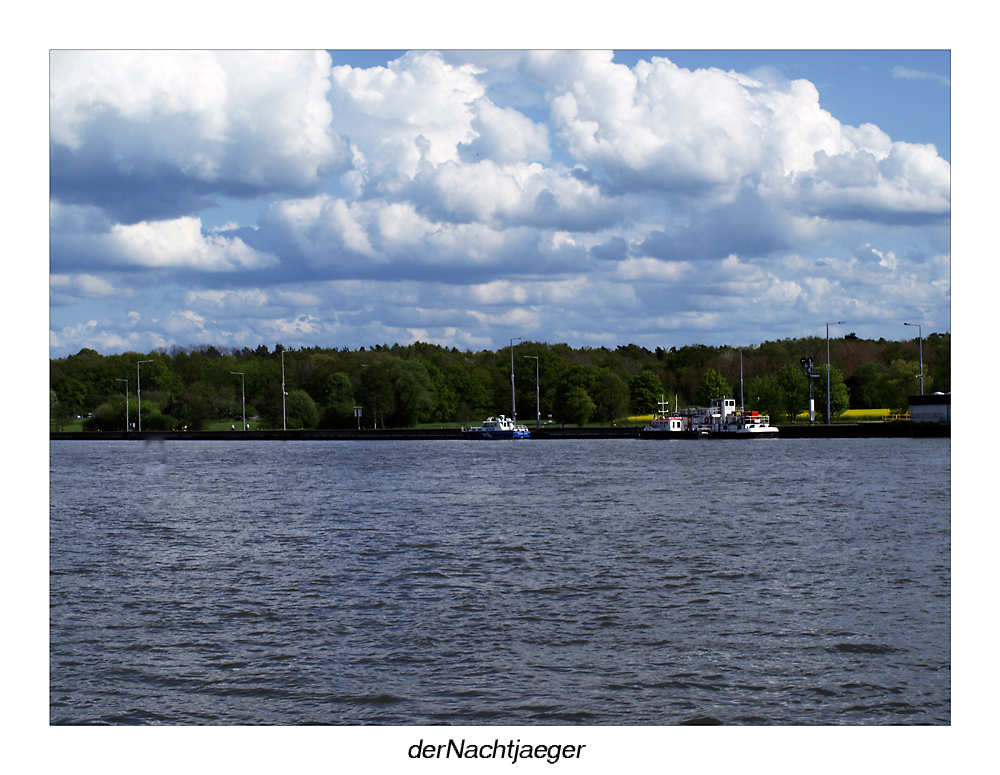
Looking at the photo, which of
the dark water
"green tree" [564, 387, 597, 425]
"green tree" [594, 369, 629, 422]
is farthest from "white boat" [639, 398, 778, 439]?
the dark water

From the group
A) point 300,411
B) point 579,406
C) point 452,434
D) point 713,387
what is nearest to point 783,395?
point 713,387

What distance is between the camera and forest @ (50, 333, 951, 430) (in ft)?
389

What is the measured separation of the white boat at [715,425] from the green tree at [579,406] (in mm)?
14381

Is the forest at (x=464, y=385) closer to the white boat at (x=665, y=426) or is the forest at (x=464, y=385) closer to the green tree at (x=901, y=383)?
the green tree at (x=901, y=383)

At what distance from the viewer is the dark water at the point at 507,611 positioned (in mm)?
11547

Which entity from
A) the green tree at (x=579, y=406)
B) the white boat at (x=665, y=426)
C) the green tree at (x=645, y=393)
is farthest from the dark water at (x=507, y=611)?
the green tree at (x=645, y=393)

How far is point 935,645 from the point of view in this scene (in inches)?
542

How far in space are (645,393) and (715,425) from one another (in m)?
22.6

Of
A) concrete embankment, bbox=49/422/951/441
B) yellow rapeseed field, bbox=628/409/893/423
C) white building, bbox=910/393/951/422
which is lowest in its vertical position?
concrete embankment, bbox=49/422/951/441

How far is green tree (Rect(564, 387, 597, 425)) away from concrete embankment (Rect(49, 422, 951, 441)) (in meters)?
3.72

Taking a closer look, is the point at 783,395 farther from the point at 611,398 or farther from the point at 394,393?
the point at 394,393

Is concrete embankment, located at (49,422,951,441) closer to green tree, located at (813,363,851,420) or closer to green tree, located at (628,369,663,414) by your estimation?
green tree, located at (813,363,851,420)

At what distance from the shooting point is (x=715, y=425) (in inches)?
4400
